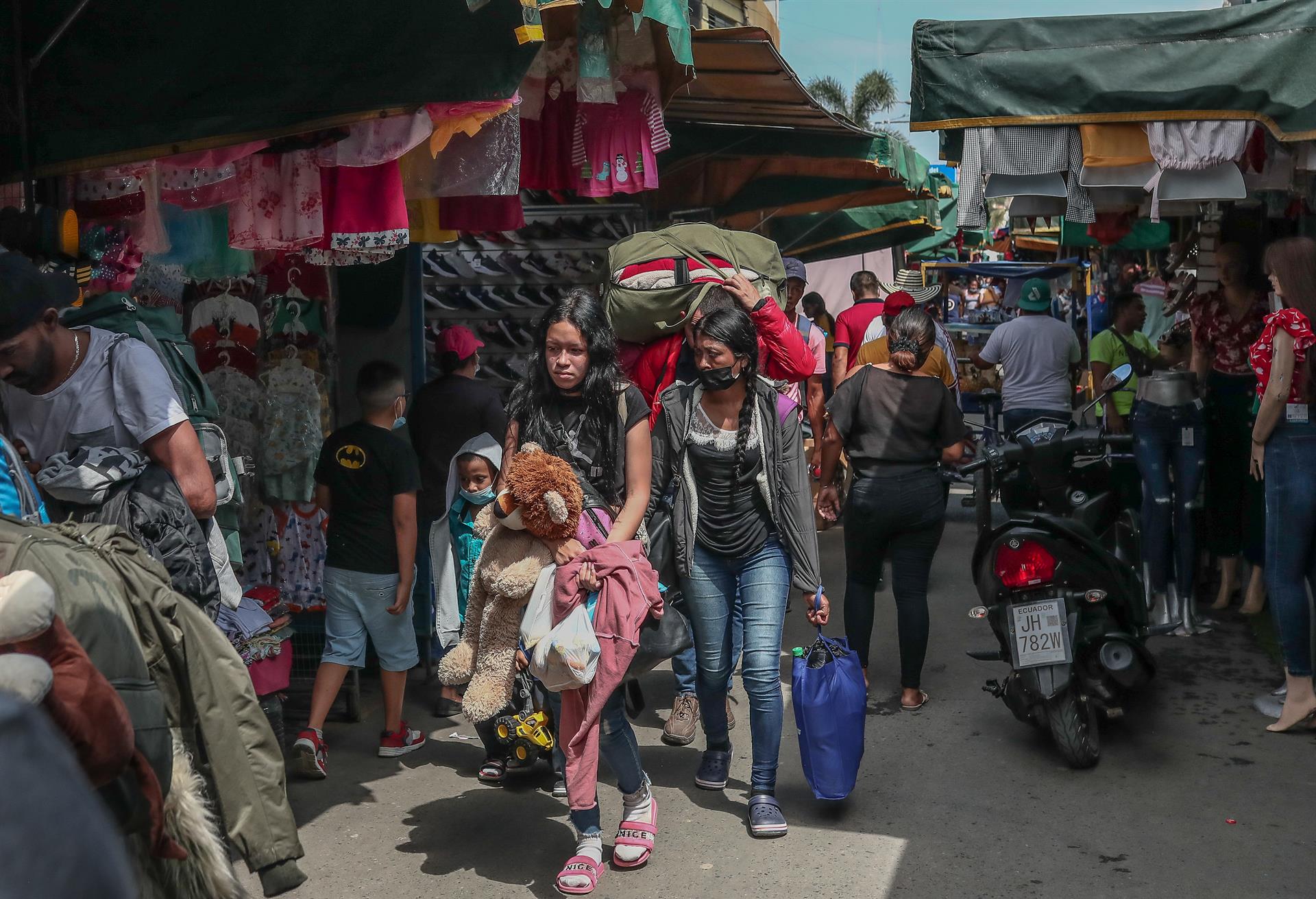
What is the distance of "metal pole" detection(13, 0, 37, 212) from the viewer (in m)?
4.28

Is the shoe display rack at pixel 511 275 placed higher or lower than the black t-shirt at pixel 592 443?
higher

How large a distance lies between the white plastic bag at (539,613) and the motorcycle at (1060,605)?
7.47 ft

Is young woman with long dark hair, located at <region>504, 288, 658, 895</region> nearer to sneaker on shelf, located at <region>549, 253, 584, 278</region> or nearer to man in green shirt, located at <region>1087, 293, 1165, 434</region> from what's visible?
sneaker on shelf, located at <region>549, 253, 584, 278</region>

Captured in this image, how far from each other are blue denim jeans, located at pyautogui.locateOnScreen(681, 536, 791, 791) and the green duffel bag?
103cm

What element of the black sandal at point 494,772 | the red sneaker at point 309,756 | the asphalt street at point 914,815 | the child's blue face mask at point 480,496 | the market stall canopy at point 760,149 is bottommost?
the asphalt street at point 914,815

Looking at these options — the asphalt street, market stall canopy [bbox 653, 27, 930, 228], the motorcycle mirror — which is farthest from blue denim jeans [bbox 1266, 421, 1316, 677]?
market stall canopy [bbox 653, 27, 930, 228]

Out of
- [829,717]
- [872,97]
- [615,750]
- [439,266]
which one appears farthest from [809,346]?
[872,97]

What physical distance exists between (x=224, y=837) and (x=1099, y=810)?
3.38m

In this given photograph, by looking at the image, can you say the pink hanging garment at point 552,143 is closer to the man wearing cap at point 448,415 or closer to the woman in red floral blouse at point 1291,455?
the man wearing cap at point 448,415

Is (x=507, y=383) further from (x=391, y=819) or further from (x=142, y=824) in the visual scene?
(x=142, y=824)

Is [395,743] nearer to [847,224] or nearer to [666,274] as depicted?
[666,274]

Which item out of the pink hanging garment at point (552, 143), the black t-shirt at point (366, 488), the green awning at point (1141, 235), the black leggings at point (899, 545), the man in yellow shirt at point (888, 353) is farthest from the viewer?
the green awning at point (1141, 235)

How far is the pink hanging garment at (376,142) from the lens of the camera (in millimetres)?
4789

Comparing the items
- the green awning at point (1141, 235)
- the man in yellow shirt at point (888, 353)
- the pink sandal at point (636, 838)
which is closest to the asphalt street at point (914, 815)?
the pink sandal at point (636, 838)
